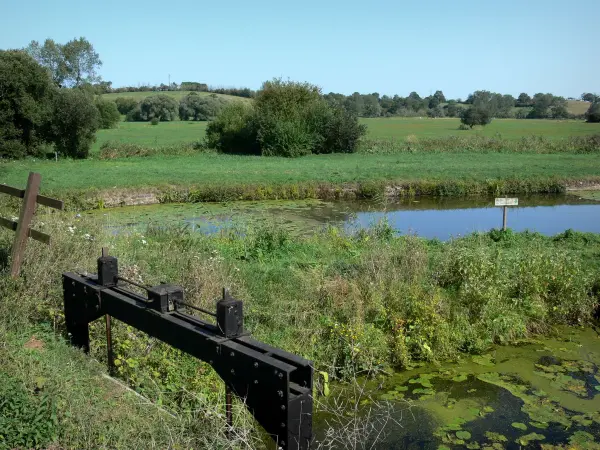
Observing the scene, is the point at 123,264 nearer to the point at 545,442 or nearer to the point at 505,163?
the point at 545,442

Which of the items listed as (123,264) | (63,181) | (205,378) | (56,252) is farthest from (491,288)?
(63,181)

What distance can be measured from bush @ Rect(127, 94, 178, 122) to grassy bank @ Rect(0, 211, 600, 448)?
65.6 m

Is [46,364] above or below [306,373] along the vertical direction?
below

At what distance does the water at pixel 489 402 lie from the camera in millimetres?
6742

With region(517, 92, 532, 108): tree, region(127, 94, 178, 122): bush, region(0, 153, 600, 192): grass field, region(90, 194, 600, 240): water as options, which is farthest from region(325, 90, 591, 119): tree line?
region(90, 194, 600, 240): water

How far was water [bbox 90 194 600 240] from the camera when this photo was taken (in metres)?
18.6

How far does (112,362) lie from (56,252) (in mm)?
2401

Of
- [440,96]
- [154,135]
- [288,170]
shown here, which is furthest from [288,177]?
[440,96]

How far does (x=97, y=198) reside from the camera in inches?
875

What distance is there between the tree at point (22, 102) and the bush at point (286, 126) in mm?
11983

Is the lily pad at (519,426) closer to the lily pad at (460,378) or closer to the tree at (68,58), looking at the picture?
the lily pad at (460,378)

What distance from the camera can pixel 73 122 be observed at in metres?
34.8

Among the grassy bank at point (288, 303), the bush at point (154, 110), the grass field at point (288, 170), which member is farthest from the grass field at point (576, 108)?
the grassy bank at point (288, 303)

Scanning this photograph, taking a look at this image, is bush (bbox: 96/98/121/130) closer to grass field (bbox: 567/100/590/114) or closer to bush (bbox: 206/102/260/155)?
bush (bbox: 206/102/260/155)
